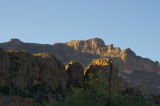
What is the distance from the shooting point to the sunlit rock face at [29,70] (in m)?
77.3

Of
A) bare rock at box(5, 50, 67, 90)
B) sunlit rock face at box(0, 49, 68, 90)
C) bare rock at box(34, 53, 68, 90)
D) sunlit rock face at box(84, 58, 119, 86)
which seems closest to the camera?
sunlit rock face at box(0, 49, 68, 90)

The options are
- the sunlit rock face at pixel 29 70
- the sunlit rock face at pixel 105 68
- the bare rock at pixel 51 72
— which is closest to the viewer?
the sunlit rock face at pixel 29 70

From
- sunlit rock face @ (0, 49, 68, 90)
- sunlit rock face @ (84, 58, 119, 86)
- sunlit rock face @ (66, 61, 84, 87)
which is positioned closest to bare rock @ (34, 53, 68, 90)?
sunlit rock face @ (0, 49, 68, 90)

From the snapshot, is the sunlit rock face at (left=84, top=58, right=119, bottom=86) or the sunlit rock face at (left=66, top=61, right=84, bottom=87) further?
the sunlit rock face at (left=84, top=58, right=119, bottom=86)

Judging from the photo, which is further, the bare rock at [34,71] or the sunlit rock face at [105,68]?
the sunlit rock face at [105,68]

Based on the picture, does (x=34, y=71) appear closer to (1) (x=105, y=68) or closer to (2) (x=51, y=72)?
(2) (x=51, y=72)

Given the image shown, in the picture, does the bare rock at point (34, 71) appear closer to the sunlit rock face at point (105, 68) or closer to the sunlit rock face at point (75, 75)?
the sunlit rock face at point (75, 75)

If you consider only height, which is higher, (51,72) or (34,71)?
(34,71)

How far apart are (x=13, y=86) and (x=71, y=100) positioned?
30661mm

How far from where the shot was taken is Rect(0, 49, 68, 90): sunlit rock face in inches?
3044

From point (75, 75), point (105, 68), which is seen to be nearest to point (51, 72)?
point (75, 75)

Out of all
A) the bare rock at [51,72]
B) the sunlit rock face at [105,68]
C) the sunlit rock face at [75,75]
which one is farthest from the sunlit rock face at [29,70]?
the sunlit rock face at [105,68]

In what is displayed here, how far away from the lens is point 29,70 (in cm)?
8312

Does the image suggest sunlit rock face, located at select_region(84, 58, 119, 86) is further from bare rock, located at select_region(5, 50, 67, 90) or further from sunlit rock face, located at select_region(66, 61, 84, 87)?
bare rock, located at select_region(5, 50, 67, 90)
